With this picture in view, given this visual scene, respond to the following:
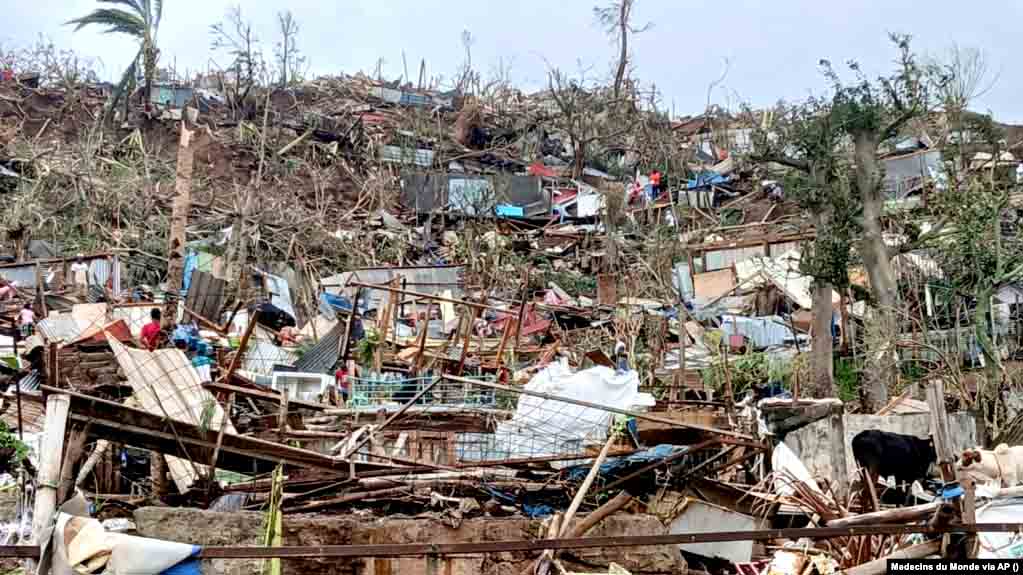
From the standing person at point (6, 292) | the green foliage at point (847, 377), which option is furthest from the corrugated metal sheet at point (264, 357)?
the green foliage at point (847, 377)

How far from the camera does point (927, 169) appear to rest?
2420 cm

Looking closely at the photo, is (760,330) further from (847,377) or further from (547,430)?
(547,430)

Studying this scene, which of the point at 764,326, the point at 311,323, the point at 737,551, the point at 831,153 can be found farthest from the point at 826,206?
the point at 737,551

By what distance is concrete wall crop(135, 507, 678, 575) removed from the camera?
670 cm

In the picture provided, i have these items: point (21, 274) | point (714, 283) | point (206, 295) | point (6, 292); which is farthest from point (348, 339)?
point (714, 283)

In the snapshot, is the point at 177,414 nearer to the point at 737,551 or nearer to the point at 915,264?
the point at 737,551

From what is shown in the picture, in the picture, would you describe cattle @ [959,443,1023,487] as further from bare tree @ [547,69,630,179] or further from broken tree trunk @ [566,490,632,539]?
bare tree @ [547,69,630,179]

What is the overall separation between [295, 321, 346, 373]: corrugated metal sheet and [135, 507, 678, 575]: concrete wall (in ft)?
19.6

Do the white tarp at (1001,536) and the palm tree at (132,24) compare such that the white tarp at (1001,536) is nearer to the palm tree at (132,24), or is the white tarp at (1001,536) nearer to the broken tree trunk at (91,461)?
the broken tree trunk at (91,461)

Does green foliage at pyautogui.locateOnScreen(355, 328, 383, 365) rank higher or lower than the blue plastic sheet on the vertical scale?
higher

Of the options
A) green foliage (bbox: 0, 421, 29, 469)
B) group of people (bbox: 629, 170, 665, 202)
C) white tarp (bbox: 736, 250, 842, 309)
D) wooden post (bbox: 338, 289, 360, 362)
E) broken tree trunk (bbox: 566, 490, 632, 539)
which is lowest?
broken tree trunk (bbox: 566, 490, 632, 539)

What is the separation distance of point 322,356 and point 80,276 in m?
5.60

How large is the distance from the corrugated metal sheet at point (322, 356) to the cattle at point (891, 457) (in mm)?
6237

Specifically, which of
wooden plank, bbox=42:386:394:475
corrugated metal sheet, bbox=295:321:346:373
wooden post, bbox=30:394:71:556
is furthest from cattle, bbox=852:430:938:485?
wooden post, bbox=30:394:71:556
